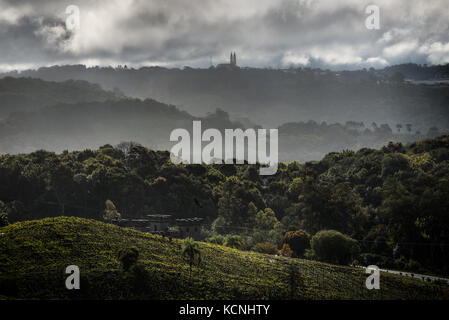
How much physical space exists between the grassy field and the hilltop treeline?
2043 centimetres

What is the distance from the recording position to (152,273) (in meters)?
66.9

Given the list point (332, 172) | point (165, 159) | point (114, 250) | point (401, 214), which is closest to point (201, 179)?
point (165, 159)

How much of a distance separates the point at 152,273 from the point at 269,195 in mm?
94259

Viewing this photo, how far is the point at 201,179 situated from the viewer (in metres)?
155

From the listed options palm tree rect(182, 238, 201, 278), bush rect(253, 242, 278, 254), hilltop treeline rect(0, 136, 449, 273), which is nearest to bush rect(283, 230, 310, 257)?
bush rect(253, 242, 278, 254)

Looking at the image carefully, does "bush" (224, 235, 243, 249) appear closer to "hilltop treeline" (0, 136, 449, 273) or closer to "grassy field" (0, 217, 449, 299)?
"hilltop treeline" (0, 136, 449, 273)

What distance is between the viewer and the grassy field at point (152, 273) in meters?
61.1

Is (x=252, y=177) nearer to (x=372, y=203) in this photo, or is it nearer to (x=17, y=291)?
(x=372, y=203)

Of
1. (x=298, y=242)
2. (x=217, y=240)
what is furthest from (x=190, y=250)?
(x=298, y=242)

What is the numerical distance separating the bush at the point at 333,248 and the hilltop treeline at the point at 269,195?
21.2 ft

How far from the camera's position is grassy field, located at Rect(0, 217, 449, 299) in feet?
200

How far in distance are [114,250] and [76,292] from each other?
1468 cm

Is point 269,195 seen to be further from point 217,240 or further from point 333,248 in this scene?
point 333,248
